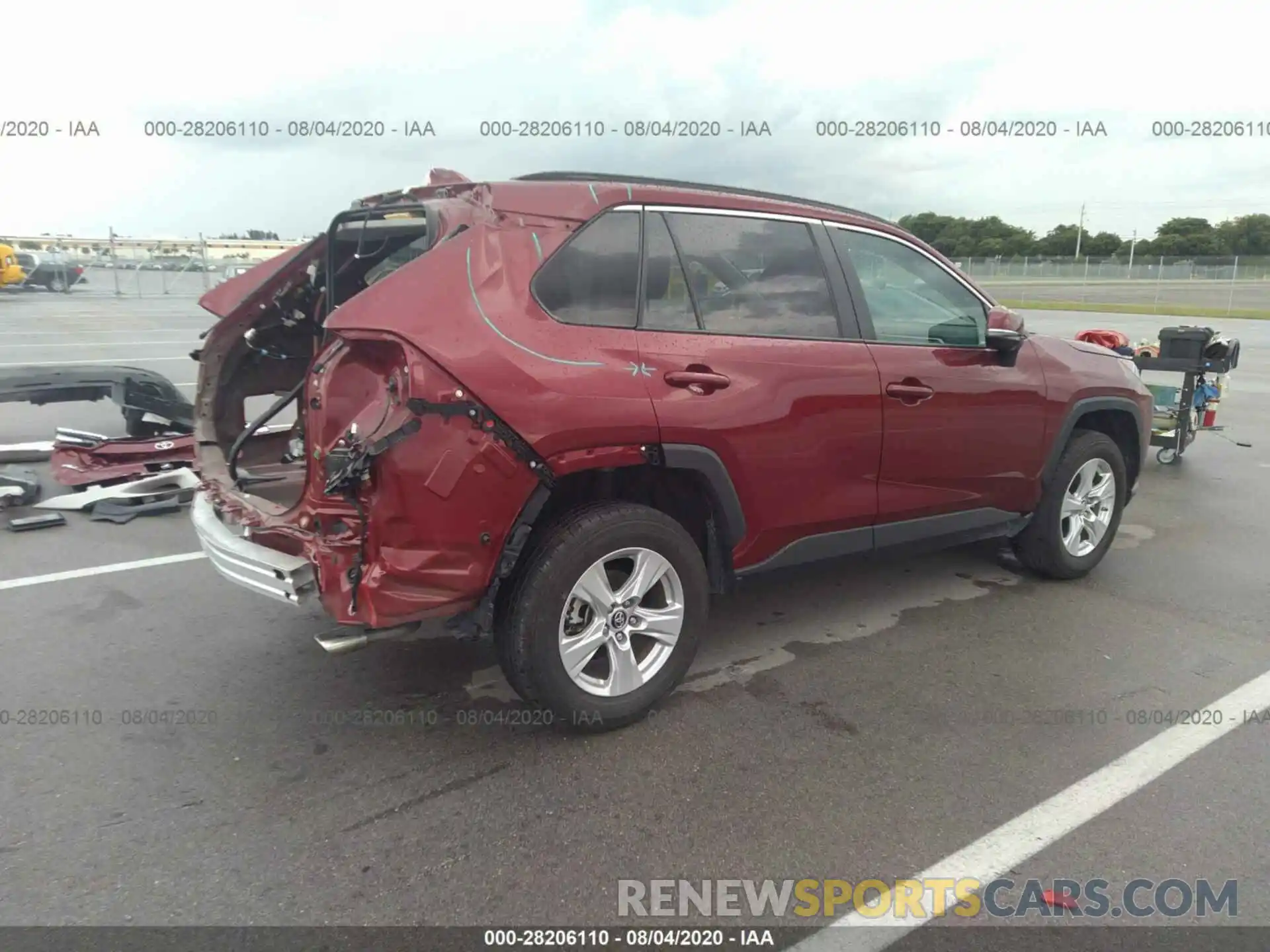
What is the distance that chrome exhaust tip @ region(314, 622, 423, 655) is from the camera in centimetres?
301

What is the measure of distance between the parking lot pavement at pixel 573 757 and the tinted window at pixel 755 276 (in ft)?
3.72

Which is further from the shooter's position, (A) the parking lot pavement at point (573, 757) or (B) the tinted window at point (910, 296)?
(B) the tinted window at point (910, 296)

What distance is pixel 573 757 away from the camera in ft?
10.7

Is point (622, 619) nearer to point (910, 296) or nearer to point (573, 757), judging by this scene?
point (573, 757)

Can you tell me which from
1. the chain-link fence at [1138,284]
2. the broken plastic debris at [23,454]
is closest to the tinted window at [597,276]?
the broken plastic debris at [23,454]

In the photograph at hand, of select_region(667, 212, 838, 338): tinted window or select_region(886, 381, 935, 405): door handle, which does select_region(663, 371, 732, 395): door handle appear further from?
select_region(886, 381, 935, 405): door handle

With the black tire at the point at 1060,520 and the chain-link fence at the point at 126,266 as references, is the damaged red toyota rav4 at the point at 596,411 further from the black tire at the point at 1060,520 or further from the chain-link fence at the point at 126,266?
the chain-link fence at the point at 126,266

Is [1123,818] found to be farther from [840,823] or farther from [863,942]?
[863,942]

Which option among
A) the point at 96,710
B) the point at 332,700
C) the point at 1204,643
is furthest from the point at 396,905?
the point at 1204,643

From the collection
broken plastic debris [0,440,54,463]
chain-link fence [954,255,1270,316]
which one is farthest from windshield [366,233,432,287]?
chain-link fence [954,255,1270,316]

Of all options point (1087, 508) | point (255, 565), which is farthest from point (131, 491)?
point (1087, 508)

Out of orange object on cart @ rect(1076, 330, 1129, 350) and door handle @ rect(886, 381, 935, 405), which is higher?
orange object on cart @ rect(1076, 330, 1129, 350)

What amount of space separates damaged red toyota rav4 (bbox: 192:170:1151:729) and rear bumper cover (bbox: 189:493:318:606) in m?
0.01

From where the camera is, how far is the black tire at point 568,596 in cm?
314
